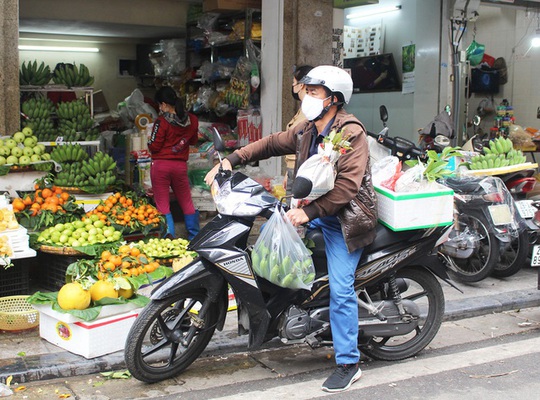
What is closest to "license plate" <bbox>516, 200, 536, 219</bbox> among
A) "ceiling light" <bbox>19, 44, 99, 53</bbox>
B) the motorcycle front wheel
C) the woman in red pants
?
the woman in red pants

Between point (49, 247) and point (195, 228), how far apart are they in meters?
2.39

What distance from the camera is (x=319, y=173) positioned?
4.48 meters

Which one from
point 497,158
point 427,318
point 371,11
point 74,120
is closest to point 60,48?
point 371,11

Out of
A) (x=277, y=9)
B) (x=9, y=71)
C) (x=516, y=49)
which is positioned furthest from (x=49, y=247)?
(x=516, y=49)

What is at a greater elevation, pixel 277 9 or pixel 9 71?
pixel 277 9

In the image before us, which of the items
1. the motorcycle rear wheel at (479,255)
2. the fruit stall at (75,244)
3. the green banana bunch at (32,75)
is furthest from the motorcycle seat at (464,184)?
the green banana bunch at (32,75)

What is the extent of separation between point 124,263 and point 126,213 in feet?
4.98

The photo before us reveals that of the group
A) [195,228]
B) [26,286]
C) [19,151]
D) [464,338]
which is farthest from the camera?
[195,228]

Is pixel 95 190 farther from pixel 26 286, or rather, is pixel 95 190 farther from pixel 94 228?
pixel 26 286

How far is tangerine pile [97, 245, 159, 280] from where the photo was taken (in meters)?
5.67

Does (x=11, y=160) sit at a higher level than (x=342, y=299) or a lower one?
higher

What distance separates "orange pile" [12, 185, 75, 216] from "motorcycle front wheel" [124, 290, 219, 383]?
2.59 meters

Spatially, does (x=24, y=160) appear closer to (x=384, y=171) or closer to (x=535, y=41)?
(x=384, y=171)

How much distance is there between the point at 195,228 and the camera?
28.5ft
